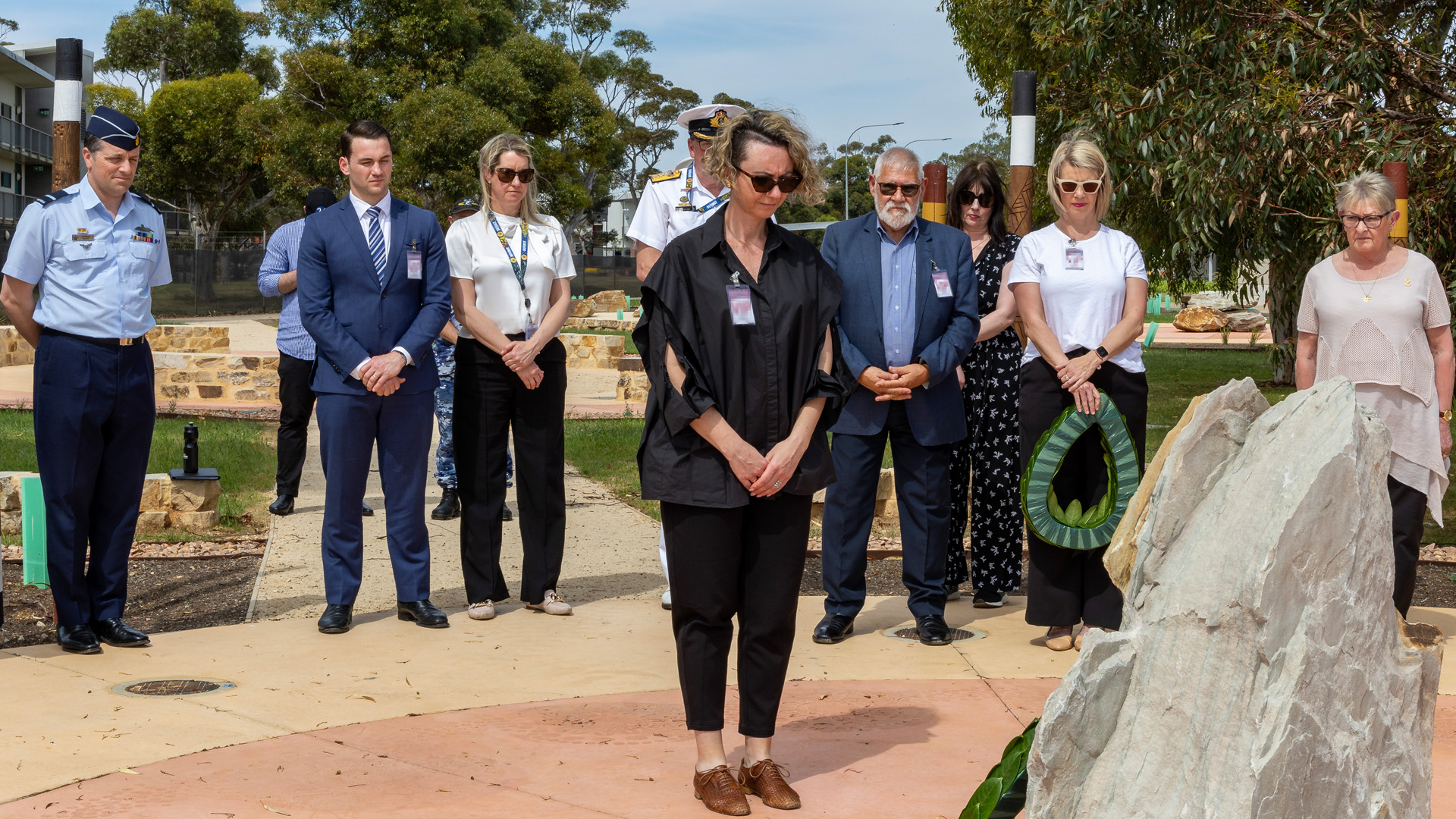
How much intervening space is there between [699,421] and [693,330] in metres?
0.26

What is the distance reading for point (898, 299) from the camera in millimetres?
5539

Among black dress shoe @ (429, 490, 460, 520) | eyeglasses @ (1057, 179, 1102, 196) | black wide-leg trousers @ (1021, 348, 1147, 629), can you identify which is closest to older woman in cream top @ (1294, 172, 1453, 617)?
black wide-leg trousers @ (1021, 348, 1147, 629)

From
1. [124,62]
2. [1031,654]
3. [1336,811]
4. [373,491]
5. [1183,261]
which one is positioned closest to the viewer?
[1336,811]

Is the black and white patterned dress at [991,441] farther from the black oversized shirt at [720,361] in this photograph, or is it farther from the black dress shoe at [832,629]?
the black oversized shirt at [720,361]

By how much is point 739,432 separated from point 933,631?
2176 millimetres

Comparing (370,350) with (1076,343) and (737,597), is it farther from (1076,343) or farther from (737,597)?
(1076,343)

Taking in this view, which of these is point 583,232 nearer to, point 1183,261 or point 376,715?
point 1183,261

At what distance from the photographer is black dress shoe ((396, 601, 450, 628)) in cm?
579

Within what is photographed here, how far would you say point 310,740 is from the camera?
4234 mm

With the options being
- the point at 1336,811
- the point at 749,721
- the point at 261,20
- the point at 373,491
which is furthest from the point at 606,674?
the point at 261,20

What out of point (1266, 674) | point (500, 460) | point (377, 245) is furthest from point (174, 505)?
point (1266, 674)

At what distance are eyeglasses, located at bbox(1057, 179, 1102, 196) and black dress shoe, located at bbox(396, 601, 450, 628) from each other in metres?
3.13

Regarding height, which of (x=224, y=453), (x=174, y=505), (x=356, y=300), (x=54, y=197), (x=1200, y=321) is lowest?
(x=174, y=505)

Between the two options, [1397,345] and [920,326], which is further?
[920,326]
